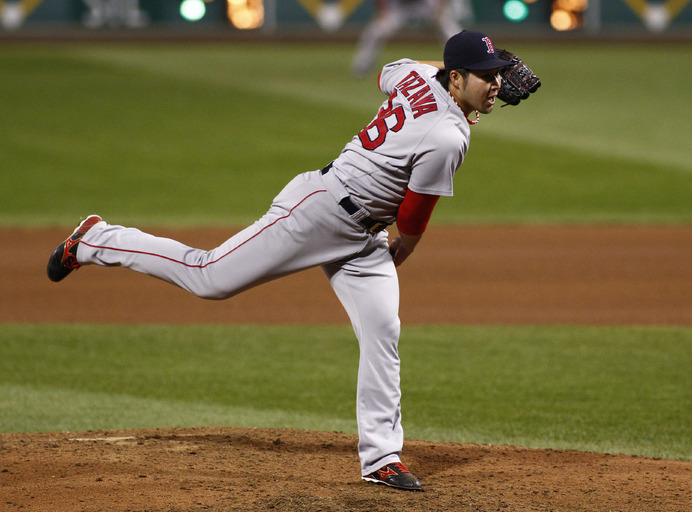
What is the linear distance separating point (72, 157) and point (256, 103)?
14.4 ft

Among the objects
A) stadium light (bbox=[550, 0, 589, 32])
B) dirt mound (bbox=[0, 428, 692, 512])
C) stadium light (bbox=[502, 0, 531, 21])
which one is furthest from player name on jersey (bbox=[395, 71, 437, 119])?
stadium light (bbox=[550, 0, 589, 32])

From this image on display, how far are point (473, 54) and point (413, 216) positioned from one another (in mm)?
688

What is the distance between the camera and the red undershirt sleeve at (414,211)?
409 centimetres

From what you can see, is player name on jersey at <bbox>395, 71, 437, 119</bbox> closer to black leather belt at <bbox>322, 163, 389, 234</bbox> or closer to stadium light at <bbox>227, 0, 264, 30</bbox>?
black leather belt at <bbox>322, 163, 389, 234</bbox>

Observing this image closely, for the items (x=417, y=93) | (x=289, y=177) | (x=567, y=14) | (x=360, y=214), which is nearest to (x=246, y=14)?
(x=567, y=14)

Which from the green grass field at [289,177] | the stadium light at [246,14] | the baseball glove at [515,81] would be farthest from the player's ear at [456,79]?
the stadium light at [246,14]

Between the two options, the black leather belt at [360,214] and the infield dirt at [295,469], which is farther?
the black leather belt at [360,214]

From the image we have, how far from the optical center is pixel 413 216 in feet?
13.7

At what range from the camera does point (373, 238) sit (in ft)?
14.2

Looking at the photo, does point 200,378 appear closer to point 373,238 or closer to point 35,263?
point 373,238

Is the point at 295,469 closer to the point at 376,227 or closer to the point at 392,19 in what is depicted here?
the point at 376,227

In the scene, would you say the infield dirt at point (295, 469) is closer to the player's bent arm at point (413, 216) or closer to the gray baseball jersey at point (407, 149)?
the player's bent arm at point (413, 216)

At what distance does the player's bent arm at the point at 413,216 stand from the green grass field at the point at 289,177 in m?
1.61

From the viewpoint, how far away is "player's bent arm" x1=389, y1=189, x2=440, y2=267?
13.4 ft
